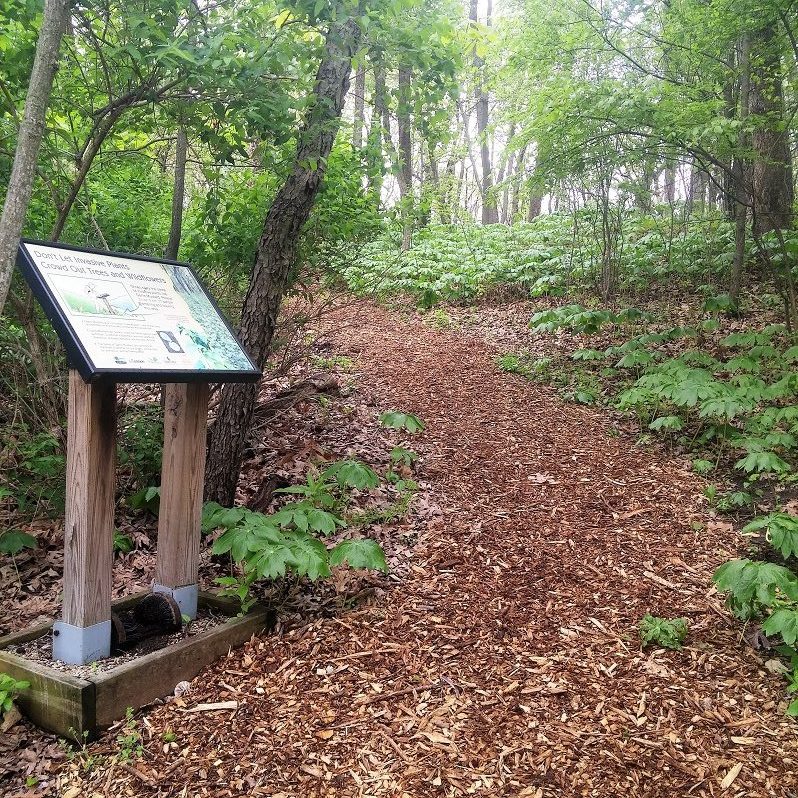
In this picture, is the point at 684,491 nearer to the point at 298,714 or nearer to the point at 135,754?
the point at 298,714

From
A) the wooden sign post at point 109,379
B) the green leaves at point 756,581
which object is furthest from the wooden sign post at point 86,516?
the green leaves at point 756,581

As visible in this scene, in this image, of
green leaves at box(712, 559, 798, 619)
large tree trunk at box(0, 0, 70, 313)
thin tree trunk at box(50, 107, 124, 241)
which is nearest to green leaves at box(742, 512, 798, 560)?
green leaves at box(712, 559, 798, 619)

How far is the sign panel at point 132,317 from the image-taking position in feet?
8.37

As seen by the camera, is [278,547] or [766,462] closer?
[278,547]

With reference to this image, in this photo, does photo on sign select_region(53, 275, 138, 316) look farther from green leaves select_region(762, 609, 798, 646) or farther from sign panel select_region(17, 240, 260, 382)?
green leaves select_region(762, 609, 798, 646)

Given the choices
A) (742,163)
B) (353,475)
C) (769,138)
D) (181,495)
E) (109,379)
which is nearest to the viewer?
(109,379)

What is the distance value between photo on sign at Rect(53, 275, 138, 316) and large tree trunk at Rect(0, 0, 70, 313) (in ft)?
1.86

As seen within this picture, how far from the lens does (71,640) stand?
279cm

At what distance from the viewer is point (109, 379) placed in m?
2.54

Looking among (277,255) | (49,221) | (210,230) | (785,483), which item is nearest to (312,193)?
(277,255)

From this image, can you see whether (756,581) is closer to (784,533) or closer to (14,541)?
(784,533)

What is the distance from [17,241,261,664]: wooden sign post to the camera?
2.60 m

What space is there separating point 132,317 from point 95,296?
0.59ft

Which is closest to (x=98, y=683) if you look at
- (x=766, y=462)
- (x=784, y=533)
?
(x=784, y=533)
